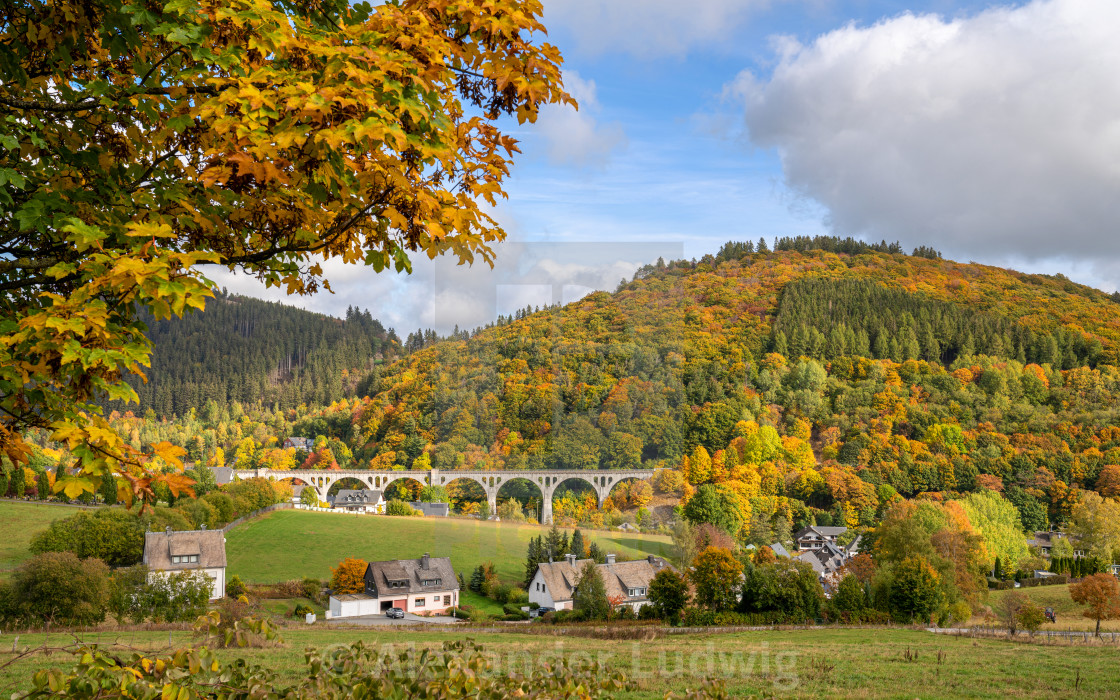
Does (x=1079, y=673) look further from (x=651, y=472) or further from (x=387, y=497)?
(x=387, y=497)

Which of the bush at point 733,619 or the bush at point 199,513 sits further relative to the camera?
the bush at point 199,513

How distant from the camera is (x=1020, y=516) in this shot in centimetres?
6378

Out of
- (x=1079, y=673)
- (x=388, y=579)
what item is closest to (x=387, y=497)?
(x=388, y=579)

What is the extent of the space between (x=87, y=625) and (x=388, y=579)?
1479 cm

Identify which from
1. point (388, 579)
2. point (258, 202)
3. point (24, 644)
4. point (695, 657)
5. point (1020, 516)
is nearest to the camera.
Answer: point (258, 202)

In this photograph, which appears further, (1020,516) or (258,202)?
(1020,516)

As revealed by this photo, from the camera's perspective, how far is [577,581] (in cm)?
3431

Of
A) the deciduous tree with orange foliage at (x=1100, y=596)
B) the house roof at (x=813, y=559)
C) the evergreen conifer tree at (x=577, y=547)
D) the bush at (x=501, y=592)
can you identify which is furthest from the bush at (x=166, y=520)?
the deciduous tree with orange foliage at (x=1100, y=596)

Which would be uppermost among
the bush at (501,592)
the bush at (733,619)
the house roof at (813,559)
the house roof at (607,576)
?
the bush at (733,619)

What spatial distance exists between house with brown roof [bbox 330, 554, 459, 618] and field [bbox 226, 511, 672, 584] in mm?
3890

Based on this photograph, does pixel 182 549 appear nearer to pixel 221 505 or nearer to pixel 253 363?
pixel 221 505

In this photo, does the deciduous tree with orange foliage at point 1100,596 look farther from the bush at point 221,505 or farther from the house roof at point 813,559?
the bush at point 221,505

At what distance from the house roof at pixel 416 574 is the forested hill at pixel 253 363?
110 m

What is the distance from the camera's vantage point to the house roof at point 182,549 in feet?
116
